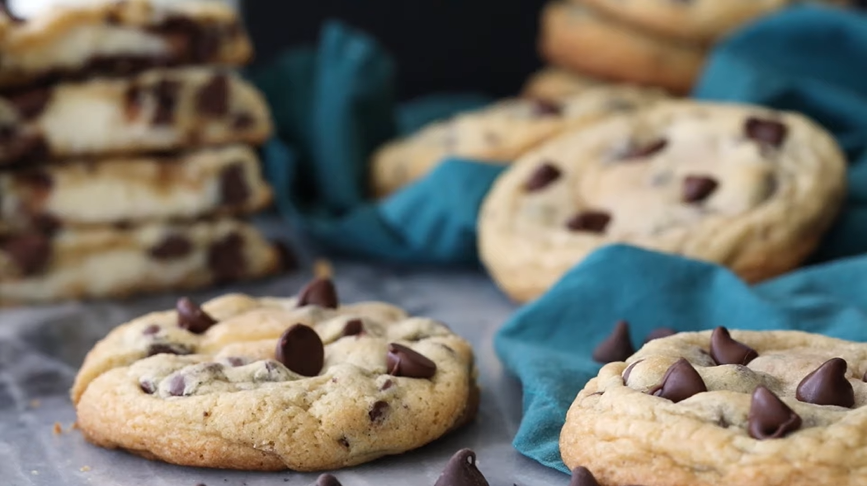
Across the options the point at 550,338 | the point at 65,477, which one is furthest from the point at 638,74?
the point at 65,477

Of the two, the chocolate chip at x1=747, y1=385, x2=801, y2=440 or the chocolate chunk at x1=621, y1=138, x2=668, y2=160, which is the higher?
the chocolate chip at x1=747, y1=385, x2=801, y2=440

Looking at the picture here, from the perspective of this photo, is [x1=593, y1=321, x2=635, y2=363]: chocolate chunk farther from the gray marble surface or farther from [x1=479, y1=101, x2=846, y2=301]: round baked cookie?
[x1=479, y1=101, x2=846, y2=301]: round baked cookie

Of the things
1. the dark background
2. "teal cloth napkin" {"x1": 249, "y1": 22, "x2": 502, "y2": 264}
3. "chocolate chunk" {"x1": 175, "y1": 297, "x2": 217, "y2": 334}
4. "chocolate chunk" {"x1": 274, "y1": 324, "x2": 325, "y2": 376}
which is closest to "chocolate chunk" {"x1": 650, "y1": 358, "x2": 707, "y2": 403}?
"chocolate chunk" {"x1": 274, "y1": 324, "x2": 325, "y2": 376}

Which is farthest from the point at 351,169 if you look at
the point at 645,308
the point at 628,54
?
the point at 645,308

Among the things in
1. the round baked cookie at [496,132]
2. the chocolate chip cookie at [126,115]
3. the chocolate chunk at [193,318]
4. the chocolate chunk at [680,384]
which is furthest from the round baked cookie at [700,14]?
the chocolate chunk at [680,384]

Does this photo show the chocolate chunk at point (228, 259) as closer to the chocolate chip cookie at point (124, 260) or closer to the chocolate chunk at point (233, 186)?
the chocolate chip cookie at point (124, 260)
